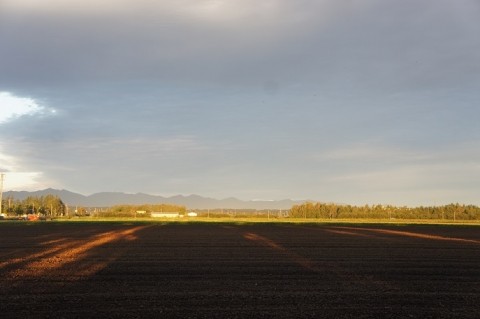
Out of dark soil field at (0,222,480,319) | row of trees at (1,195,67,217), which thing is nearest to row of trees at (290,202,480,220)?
row of trees at (1,195,67,217)

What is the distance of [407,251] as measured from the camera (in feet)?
78.1

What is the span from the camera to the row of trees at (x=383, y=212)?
340 ft

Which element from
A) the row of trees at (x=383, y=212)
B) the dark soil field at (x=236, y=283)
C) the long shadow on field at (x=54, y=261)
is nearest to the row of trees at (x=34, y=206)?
the row of trees at (x=383, y=212)

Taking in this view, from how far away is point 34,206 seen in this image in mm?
139875

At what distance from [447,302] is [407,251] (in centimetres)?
1244

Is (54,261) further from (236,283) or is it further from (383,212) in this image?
(383,212)

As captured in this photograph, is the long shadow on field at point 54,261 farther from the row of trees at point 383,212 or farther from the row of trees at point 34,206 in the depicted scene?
the row of trees at point 34,206

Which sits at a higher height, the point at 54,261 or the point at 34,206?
the point at 34,206

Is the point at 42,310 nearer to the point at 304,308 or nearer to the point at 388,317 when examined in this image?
the point at 304,308

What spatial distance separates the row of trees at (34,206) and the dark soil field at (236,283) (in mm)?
113356

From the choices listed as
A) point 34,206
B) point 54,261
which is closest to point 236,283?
point 54,261

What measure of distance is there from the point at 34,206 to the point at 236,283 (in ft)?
460

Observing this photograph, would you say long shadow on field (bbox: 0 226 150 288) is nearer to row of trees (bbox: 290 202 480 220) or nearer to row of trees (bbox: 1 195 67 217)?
row of trees (bbox: 290 202 480 220)

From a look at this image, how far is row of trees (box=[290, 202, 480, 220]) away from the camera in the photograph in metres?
104
